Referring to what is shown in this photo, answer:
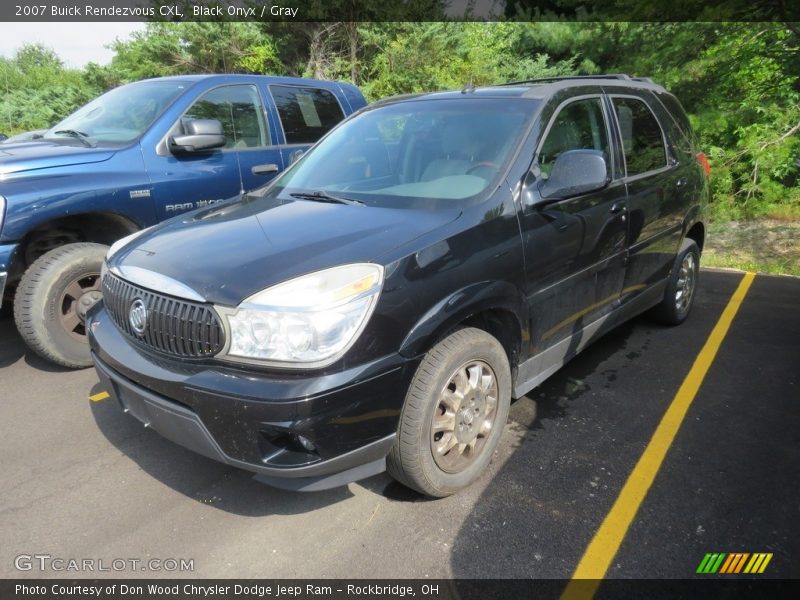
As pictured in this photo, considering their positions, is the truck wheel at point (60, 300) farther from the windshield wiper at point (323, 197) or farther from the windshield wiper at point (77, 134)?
the windshield wiper at point (323, 197)

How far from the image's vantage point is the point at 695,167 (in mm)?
4699

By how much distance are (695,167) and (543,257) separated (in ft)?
8.33

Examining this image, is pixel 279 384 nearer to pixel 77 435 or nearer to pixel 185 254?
pixel 185 254

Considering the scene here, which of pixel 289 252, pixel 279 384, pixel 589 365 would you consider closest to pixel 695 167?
pixel 589 365

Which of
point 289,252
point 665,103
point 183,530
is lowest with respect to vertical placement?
point 183,530

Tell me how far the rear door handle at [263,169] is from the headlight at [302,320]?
2.87 m

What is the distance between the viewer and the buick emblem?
247 centimetres

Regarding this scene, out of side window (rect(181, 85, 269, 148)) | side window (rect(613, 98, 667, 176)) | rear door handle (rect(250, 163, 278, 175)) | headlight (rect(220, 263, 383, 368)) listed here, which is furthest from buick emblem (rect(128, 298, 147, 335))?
side window (rect(613, 98, 667, 176))

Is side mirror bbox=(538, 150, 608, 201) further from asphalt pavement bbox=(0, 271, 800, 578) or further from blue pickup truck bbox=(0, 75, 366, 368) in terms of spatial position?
blue pickup truck bbox=(0, 75, 366, 368)

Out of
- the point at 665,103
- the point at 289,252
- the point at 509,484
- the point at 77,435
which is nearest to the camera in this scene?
the point at 289,252

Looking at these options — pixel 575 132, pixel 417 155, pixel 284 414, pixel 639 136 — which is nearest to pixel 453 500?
pixel 284 414

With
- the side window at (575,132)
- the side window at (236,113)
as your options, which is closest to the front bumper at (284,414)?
the side window at (575,132)

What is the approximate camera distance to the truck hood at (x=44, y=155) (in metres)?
3.75

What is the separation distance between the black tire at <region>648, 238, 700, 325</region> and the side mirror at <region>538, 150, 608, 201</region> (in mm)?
1995
